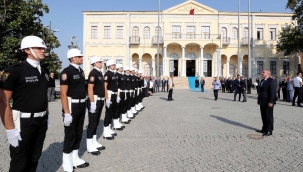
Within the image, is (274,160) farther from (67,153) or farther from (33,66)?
(33,66)

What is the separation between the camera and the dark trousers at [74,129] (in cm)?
475

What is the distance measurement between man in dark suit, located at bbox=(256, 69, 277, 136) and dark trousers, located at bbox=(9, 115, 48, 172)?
6640mm

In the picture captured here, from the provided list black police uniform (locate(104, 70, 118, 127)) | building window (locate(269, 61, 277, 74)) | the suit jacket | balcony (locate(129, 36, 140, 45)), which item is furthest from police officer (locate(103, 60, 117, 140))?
→ building window (locate(269, 61, 277, 74))

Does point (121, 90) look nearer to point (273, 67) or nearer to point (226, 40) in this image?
point (226, 40)

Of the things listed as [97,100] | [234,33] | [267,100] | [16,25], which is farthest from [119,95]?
[234,33]

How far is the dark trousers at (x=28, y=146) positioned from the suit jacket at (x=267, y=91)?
6.82 meters

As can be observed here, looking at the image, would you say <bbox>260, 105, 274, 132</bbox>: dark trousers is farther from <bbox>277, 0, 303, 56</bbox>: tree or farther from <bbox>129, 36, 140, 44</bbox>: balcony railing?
<bbox>129, 36, 140, 44</bbox>: balcony railing

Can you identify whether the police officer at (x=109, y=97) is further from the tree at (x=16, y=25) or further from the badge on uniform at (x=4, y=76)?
the tree at (x=16, y=25)

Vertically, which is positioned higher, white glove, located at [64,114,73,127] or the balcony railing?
the balcony railing

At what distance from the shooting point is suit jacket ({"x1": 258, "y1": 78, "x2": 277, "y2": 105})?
25.9 feet

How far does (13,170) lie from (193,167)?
318 centimetres

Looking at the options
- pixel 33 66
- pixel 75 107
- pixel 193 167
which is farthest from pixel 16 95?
pixel 193 167

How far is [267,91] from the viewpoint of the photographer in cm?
809

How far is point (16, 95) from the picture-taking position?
3381 millimetres
